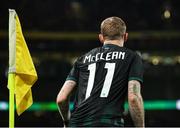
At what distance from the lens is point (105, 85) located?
311cm

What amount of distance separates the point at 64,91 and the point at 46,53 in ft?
45.5

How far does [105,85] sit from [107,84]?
0.05ft

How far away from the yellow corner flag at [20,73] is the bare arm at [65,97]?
0.51m

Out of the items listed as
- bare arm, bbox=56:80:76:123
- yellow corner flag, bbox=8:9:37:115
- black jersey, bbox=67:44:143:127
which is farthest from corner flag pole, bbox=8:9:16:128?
black jersey, bbox=67:44:143:127

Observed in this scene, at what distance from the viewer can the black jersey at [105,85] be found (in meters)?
3.07

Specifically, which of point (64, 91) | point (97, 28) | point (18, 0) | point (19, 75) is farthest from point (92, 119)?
point (97, 28)

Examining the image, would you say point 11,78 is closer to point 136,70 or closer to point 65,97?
point 65,97

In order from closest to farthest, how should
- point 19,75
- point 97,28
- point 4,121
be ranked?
point 19,75, point 97,28, point 4,121

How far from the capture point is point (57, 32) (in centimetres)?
1614

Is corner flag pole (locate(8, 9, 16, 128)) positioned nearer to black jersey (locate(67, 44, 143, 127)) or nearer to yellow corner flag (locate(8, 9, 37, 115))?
yellow corner flag (locate(8, 9, 37, 115))

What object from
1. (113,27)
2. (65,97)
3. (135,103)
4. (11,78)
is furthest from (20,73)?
(135,103)

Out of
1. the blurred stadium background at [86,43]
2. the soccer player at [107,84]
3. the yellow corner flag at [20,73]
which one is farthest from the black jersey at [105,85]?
the blurred stadium background at [86,43]

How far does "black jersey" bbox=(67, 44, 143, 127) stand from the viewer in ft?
10.1

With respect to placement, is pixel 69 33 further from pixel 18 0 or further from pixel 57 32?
pixel 18 0
